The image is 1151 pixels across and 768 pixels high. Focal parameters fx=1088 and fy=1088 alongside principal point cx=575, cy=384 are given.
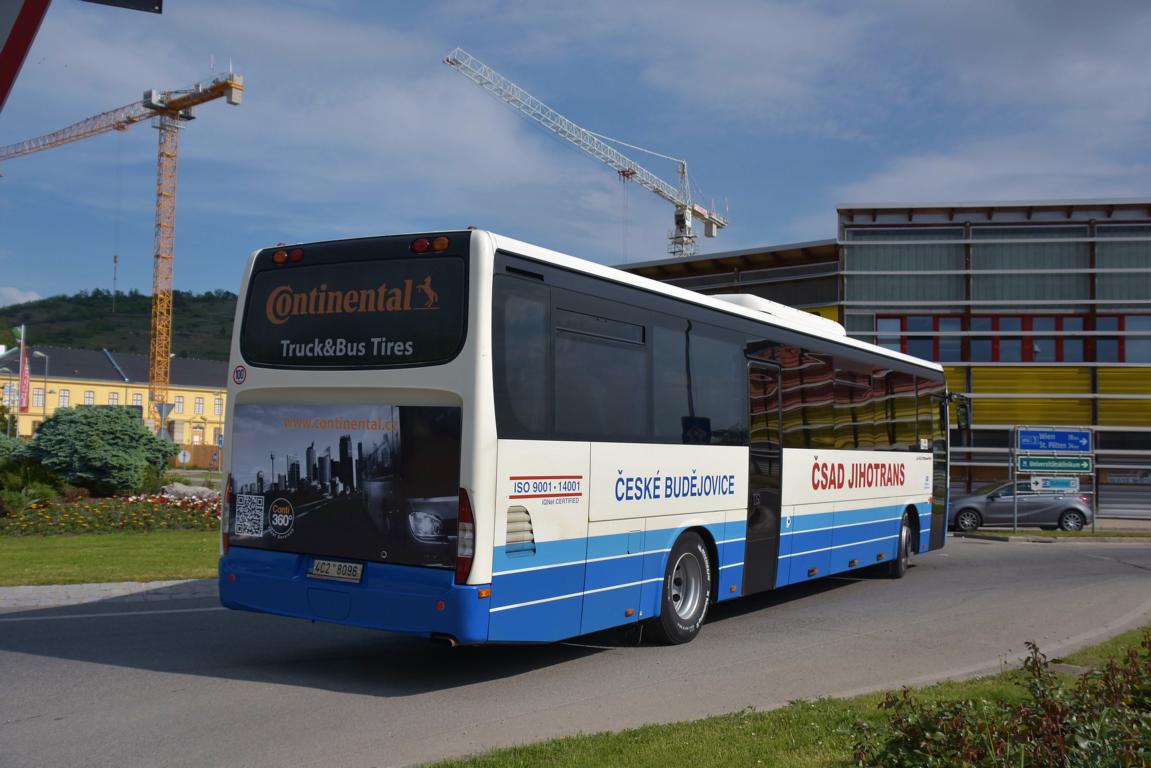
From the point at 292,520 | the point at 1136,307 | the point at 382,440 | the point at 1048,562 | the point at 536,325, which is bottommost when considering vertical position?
the point at 1048,562

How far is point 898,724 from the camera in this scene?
4.95m

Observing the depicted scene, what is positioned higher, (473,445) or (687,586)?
(473,445)

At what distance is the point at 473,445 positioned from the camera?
7645mm

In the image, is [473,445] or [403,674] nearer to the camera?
[473,445]

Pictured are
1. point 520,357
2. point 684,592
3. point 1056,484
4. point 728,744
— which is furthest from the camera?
point 1056,484

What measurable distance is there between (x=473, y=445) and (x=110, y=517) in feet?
48.2

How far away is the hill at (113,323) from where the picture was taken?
6722 inches

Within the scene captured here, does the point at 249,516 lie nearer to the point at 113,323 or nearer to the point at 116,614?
the point at 116,614

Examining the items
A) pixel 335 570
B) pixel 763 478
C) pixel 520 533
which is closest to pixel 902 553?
pixel 763 478

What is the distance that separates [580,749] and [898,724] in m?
1.85

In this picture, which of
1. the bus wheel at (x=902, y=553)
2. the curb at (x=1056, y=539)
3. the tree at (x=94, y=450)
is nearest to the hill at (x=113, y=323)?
the tree at (x=94, y=450)

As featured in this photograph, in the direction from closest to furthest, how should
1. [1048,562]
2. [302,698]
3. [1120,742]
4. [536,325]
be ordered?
[1120,742]
[302,698]
[536,325]
[1048,562]

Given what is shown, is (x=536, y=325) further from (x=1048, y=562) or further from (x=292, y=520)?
(x=1048, y=562)

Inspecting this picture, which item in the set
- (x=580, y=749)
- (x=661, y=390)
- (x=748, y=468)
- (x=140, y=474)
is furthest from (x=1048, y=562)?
(x=140, y=474)
